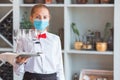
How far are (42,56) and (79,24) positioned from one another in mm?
1498

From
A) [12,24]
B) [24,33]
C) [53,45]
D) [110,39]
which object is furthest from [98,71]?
[24,33]

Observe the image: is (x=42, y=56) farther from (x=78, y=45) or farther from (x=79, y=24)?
(x=79, y=24)

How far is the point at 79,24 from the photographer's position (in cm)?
316

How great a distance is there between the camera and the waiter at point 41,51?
168cm

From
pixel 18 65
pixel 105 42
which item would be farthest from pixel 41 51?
pixel 105 42

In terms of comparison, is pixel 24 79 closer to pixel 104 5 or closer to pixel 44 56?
pixel 44 56

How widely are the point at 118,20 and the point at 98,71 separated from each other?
1.93ft

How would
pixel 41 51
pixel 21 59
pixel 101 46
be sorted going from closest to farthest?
pixel 21 59 → pixel 41 51 → pixel 101 46

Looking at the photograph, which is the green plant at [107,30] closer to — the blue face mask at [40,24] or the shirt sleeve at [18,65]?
the blue face mask at [40,24]

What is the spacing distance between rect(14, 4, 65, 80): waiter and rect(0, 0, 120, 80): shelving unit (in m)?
1.08

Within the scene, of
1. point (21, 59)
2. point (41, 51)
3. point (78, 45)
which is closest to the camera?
point (21, 59)

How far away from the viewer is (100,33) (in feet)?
10.1

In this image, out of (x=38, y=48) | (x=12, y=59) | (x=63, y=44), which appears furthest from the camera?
(x=63, y=44)

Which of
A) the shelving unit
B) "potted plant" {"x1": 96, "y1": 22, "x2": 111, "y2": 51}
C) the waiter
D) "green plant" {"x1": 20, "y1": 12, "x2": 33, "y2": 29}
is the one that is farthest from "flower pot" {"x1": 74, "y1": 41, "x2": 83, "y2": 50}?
the waiter
